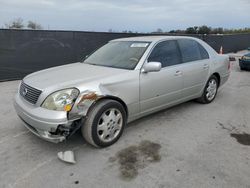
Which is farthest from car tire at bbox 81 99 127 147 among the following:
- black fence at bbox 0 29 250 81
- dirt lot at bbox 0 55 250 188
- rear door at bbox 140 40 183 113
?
black fence at bbox 0 29 250 81

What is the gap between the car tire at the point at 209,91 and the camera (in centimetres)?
486

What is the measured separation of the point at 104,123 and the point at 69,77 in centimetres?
80

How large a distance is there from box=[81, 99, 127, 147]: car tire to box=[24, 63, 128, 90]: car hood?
393 millimetres

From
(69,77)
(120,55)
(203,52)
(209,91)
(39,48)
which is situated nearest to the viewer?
(69,77)

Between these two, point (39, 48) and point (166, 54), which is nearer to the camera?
point (166, 54)

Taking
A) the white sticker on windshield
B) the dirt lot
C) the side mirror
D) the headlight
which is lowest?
the dirt lot

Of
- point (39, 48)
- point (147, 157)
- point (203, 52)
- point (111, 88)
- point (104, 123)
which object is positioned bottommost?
point (147, 157)

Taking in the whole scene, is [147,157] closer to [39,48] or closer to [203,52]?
[203,52]

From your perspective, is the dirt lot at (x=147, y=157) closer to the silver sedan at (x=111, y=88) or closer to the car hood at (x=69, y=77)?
the silver sedan at (x=111, y=88)

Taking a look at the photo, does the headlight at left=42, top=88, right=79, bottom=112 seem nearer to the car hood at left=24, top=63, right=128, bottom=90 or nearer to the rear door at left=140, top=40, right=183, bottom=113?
the car hood at left=24, top=63, right=128, bottom=90

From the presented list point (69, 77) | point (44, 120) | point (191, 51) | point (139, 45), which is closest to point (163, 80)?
point (139, 45)

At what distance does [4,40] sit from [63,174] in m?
6.01

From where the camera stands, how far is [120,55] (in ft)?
12.4

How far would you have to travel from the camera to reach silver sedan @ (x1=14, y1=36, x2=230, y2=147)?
2.70 m
